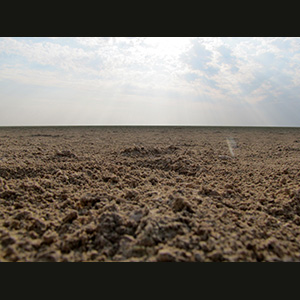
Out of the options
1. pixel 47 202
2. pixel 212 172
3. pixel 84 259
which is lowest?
pixel 84 259

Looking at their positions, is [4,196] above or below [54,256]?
above

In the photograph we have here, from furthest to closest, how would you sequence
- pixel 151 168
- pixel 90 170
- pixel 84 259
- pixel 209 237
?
pixel 151 168 < pixel 90 170 < pixel 209 237 < pixel 84 259

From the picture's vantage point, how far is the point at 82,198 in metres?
1.98

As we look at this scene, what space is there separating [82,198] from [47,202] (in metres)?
0.34

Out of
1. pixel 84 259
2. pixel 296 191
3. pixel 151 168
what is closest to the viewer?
pixel 84 259

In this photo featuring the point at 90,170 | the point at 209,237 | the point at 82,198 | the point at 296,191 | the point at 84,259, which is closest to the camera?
the point at 84,259

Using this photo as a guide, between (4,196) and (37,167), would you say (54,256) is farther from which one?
(37,167)

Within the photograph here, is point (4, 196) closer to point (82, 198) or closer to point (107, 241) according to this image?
point (82, 198)

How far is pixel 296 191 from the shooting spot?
83.3 inches

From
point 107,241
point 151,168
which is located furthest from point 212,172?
point 107,241

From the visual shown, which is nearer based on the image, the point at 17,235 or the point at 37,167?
the point at 17,235

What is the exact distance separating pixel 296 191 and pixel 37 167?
2.91 m

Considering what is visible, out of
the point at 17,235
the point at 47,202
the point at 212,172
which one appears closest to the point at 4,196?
the point at 47,202

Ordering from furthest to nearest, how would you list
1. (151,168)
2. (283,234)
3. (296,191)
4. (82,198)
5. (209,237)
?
(151,168), (296,191), (82,198), (283,234), (209,237)
